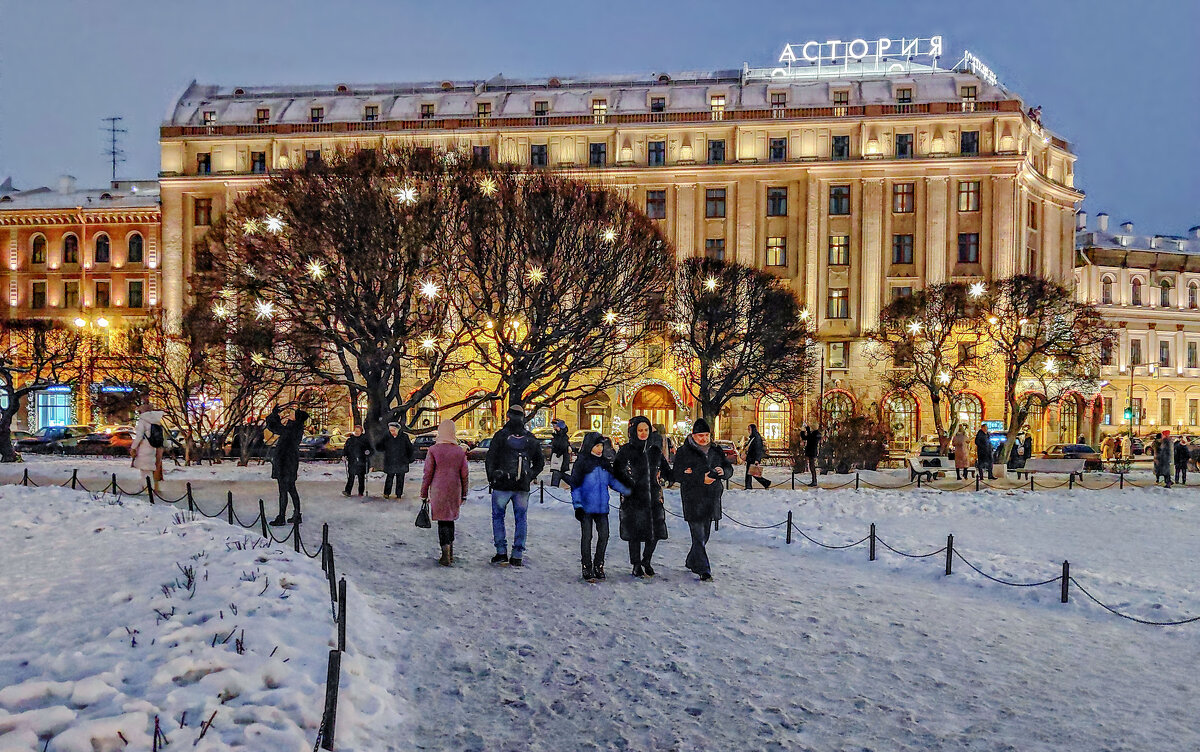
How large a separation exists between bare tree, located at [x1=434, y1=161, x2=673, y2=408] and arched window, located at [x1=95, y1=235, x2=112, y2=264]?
44257 mm

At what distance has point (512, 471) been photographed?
11195mm

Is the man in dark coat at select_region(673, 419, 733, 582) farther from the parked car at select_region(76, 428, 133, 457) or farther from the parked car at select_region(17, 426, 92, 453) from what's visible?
the parked car at select_region(17, 426, 92, 453)

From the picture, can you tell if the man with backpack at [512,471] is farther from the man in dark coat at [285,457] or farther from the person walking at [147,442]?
the person walking at [147,442]

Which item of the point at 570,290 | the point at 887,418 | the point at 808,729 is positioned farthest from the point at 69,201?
the point at 808,729

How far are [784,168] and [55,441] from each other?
41.8 metres

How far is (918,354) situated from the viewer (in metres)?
40.8

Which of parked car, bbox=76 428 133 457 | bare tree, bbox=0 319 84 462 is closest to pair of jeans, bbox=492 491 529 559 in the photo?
bare tree, bbox=0 319 84 462

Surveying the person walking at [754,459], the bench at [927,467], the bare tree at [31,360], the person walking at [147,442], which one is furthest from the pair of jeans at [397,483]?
the bare tree at [31,360]

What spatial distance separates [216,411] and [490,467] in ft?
97.3

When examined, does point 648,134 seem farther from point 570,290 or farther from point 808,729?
point 808,729

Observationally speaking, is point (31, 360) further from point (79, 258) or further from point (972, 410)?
point (972, 410)

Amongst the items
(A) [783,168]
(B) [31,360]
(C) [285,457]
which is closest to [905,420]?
(A) [783,168]

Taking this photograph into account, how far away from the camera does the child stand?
10.4 m

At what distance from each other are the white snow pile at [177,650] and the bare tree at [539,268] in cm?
1829
